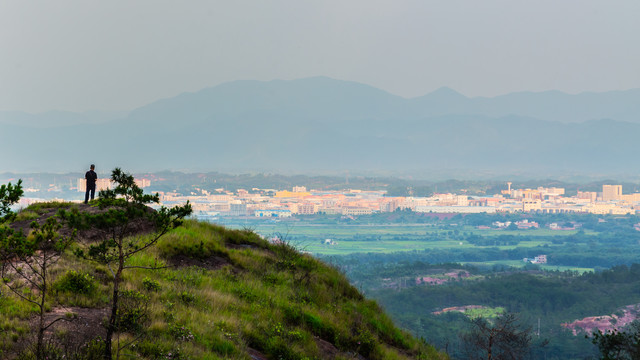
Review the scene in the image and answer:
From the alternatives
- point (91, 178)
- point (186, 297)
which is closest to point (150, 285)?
point (186, 297)

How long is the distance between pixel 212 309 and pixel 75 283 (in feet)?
10.4

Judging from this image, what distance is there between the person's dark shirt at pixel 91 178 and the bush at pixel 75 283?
1119 cm

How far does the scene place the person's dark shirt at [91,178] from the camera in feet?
73.7

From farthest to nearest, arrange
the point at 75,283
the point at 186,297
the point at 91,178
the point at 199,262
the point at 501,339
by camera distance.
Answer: the point at 501,339
the point at 91,178
the point at 199,262
the point at 186,297
the point at 75,283

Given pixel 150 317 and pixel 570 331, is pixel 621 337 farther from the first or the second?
pixel 570 331

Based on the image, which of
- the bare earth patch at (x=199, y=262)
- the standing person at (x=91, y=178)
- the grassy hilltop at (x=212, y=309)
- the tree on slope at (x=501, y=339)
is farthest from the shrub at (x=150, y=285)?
the tree on slope at (x=501, y=339)

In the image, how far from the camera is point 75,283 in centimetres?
1202

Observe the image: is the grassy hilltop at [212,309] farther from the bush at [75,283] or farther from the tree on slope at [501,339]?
the tree on slope at [501,339]

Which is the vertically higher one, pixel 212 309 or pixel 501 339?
pixel 212 309

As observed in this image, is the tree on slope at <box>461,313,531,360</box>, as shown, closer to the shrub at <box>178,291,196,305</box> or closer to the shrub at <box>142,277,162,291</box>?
the shrub at <box>178,291,196,305</box>

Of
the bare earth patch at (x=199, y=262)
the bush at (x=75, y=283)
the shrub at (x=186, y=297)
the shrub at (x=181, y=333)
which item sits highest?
the bush at (x=75, y=283)

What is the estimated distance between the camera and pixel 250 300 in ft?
48.3

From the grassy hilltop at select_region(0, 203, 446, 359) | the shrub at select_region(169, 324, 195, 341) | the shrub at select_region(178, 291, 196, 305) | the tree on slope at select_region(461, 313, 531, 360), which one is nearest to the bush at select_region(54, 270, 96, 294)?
the grassy hilltop at select_region(0, 203, 446, 359)

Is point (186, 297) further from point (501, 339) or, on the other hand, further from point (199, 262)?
point (501, 339)
